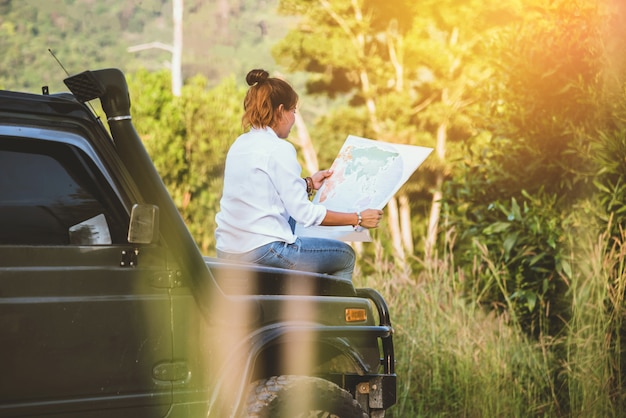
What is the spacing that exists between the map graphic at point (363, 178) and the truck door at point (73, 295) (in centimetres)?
156

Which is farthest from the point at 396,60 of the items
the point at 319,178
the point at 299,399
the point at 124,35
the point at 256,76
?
the point at 299,399

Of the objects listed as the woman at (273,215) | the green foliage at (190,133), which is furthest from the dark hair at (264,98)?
the green foliage at (190,133)

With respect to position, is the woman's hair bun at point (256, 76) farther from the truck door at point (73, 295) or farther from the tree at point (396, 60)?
the tree at point (396, 60)

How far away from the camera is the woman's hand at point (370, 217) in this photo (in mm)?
5348

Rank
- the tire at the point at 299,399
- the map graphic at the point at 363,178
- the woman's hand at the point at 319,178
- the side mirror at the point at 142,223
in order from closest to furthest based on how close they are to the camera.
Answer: the side mirror at the point at 142,223 < the tire at the point at 299,399 < the map graphic at the point at 363,178 < the woman's hand at the point at 319,178

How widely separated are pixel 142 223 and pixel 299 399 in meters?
1.07

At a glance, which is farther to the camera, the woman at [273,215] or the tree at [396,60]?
the tree at [396,60]

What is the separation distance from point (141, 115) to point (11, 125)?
2666cm

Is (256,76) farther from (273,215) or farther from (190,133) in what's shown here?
(190,133)

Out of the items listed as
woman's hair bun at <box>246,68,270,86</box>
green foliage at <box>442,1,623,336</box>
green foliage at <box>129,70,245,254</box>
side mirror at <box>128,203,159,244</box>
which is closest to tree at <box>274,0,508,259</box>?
green foliage at <box>129,70,245,254</box>

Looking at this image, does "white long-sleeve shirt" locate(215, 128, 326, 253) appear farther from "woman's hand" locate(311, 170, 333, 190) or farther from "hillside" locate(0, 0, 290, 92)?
"hillside" locate(0, 0, 290, 92)

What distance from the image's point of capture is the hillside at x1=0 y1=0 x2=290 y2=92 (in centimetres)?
4834

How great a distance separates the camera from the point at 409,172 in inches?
215

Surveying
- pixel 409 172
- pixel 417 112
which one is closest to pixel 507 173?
pixel 409 172
